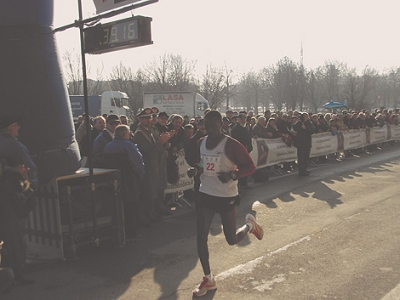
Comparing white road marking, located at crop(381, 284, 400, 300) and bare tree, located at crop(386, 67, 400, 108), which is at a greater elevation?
bare tree, located at crop(386, 67, 400, 108)

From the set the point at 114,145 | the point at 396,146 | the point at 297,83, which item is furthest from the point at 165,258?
the point at 297,83

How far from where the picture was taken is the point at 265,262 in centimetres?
602

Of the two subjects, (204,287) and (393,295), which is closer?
(393,295)

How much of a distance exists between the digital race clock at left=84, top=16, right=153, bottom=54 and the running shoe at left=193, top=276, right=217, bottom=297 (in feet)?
10.4

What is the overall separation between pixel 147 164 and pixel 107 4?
2.93 meters

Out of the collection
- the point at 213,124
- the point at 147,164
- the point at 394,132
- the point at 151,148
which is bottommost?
the point at 394,132

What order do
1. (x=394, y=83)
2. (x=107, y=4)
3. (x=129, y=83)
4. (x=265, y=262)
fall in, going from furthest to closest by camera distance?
(x=394, y=83)
(x=129, y=83)
(x=107, y=4)
(x=265, y=262)

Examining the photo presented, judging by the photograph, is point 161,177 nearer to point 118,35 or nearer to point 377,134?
point 118,35

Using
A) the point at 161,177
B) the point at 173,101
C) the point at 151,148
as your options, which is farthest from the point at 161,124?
the point at 173,101

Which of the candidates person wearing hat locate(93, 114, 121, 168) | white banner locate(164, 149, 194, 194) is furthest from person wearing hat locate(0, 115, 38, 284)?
white banner locate(164, 149, 194, 194)

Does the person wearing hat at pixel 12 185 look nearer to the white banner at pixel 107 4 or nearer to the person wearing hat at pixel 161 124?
the white banner at pixel 107 4

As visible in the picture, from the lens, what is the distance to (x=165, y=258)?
646 centimetres

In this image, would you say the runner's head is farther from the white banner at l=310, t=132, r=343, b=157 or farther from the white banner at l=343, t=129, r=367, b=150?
the white banner at l=343, t=129, r=367, b=150

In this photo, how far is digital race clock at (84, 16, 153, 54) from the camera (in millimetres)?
6117
